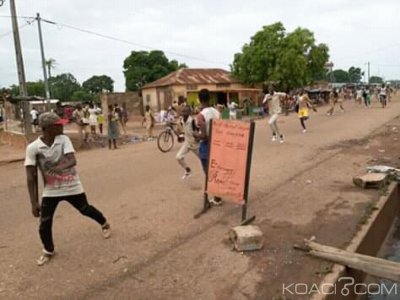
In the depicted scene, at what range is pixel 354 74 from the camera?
127 meters

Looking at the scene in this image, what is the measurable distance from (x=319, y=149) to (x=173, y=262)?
8441 mm

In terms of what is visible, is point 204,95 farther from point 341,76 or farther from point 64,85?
point 341,76

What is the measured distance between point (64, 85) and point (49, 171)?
86.7 m

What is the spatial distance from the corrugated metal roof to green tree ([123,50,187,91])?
15603mm

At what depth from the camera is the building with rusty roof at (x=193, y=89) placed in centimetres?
3981

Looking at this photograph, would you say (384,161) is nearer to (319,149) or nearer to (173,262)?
(319,149)

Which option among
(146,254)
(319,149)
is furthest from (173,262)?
(319,149)

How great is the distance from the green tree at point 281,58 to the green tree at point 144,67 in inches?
793

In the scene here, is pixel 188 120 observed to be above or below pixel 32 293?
above

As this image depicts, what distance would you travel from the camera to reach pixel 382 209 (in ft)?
21.7

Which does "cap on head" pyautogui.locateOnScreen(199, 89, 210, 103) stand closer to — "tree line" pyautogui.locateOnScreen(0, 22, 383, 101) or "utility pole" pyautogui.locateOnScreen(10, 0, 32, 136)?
"utility pole" pyautogui.locateOnScreen(10, 0, 32, 136)

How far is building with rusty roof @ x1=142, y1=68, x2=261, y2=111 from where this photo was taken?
39812 millimetres

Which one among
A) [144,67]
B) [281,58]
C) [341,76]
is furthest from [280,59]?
[341,76]

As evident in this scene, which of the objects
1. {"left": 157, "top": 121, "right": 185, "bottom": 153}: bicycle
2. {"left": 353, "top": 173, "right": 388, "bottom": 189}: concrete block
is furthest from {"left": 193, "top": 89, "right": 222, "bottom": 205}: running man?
{"left": 157, "top": 121, "right": 185, "bottom": 153}: bicycle
